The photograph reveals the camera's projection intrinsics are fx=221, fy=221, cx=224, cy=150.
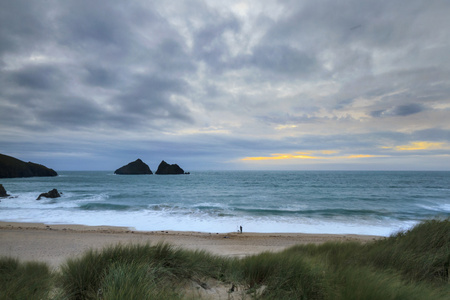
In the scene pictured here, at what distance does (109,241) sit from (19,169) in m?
118

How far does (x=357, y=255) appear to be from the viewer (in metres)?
5.63

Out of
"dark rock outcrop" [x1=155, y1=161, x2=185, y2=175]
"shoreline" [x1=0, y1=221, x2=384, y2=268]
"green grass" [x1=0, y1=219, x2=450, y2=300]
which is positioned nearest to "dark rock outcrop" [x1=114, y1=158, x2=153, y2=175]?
"dark rock outcrop" [x1=155, y1=161, x2=185, y2=175]

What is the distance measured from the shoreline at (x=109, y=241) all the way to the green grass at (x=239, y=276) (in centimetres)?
525

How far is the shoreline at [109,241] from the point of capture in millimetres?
10312

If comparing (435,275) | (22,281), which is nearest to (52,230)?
(22,281)

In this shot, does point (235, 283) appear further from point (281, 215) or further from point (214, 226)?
point (281, 215)

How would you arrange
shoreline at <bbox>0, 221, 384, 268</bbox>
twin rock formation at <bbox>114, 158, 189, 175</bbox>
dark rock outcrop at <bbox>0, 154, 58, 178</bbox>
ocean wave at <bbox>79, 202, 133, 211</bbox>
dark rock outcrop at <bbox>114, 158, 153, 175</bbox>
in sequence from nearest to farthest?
1. shoreline at <bbox>0, 221, 384, 268</bbox>
2. ocean wave at <bbox>79, 202, 133, 211</bbox>
3. dark rock outcrop at <bbox>0, 154, 58, 178</bbox>
4. twin rock formation at <bbox>114, 158, 189, 175</bbox>
5. dark rock outcrop at <bbox>114, 158, 153, 175</bbox>

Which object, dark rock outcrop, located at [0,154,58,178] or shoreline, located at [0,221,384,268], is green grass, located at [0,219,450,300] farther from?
dark rock outcrop, located at [0,154,58,178]

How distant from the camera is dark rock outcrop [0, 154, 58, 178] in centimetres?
9168

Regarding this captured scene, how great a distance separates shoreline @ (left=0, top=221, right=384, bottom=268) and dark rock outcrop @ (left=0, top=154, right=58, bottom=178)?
352 ft

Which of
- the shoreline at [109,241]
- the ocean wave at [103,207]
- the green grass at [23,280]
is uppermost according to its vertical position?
the green grass at [23,280]

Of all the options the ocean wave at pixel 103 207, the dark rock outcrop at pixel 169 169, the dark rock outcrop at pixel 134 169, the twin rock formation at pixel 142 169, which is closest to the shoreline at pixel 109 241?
the ocean wave at pixel 103 207

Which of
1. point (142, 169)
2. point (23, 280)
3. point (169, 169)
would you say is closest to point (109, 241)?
point (23, 280)

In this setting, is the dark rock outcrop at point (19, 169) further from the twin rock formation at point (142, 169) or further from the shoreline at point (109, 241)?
the shoreline at point (109, 241)
